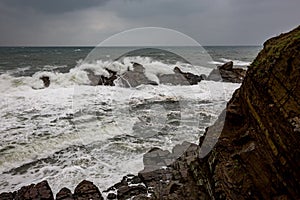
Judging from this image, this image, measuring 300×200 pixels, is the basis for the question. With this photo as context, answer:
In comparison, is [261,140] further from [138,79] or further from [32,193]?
[138,79]

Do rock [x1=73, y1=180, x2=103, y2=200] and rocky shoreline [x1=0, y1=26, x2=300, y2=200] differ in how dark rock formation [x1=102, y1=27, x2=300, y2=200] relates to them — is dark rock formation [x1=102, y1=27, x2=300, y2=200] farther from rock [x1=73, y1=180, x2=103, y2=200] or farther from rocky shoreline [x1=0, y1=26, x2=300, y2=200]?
rock [x1=73, y1=180, x2=103, y2=200]

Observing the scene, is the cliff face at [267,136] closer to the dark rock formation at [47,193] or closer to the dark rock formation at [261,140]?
the dark rock formation at [261,140]

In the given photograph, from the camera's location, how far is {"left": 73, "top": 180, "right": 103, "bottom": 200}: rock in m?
5.66

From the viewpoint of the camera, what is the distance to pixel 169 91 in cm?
1733

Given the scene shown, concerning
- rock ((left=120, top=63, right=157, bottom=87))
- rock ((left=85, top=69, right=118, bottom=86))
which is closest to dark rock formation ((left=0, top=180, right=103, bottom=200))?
rock ((left=120, top=63, right=157, bottom=87))

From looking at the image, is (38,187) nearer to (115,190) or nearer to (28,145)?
(115,190)

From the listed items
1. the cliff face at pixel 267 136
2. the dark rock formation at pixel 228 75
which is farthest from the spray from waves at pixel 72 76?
the cliff face at pixel 267 136

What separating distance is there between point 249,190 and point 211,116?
7667 mm

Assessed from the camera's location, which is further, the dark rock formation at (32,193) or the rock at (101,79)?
the rock at (101,79)

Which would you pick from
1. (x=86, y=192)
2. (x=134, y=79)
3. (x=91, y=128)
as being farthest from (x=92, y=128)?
(x=134, y=79)

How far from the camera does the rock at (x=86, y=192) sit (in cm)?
→ 566

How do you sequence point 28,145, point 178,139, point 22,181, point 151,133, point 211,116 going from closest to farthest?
point 22,181 < point 28,145 < point 178,139 < point 151,133 < point 211,116

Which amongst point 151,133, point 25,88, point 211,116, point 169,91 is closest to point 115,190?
point 151,133

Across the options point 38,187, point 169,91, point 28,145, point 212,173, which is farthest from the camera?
point 169,91
